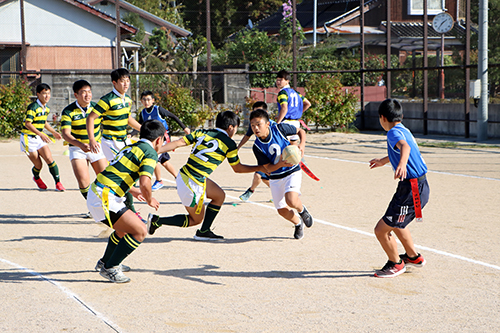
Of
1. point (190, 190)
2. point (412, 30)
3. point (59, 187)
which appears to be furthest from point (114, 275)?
point (412, 30)

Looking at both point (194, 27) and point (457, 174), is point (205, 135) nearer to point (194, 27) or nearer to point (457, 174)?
point (457, 174)

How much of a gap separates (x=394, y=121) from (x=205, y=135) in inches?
85.1

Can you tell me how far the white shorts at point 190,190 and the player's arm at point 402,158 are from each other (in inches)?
92.5

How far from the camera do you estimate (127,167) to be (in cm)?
550

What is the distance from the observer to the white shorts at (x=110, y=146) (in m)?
8.66

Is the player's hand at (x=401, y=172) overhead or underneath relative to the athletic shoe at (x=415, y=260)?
overhead

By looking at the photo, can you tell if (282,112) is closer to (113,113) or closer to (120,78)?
(113,113)

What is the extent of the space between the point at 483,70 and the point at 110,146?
13824 millimetres

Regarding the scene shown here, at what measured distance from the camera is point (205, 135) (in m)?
6.77

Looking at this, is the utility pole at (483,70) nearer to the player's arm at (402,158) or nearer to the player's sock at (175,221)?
the player's sock at (175,221)

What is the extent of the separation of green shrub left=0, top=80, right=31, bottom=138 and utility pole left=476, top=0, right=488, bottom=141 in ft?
48.7

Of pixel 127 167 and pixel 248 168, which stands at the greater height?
pixel 127 167

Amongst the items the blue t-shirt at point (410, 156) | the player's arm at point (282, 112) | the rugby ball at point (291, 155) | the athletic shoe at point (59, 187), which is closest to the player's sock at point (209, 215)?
the rugby ball at point (291, 155)

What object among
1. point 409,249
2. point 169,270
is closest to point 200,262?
point 169,270
